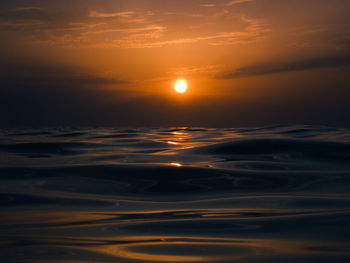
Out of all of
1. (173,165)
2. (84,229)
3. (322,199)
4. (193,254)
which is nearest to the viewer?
(193,254)

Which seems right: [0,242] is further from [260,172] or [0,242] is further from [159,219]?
[260,172]

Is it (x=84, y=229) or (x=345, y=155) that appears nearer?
(x=84, y=229)

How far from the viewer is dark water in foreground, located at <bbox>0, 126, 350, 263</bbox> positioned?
5.26ft

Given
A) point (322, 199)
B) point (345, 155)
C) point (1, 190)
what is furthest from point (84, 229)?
point (345, 155)

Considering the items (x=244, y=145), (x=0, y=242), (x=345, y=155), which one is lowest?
(x=0, y=242)

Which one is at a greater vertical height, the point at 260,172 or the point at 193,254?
the point at 260,172

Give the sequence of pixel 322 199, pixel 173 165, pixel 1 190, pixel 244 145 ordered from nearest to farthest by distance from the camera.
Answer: pixel 322 199 < pixel 1 190 < pixel 173 165 < pixel 244 145

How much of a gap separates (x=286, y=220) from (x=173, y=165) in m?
2.01

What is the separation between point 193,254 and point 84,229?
67 centimetres

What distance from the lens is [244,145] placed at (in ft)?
18.4

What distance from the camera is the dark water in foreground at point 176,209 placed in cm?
160

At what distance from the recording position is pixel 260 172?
370 cm

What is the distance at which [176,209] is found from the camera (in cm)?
243

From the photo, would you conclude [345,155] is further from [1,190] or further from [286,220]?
[1,190]
